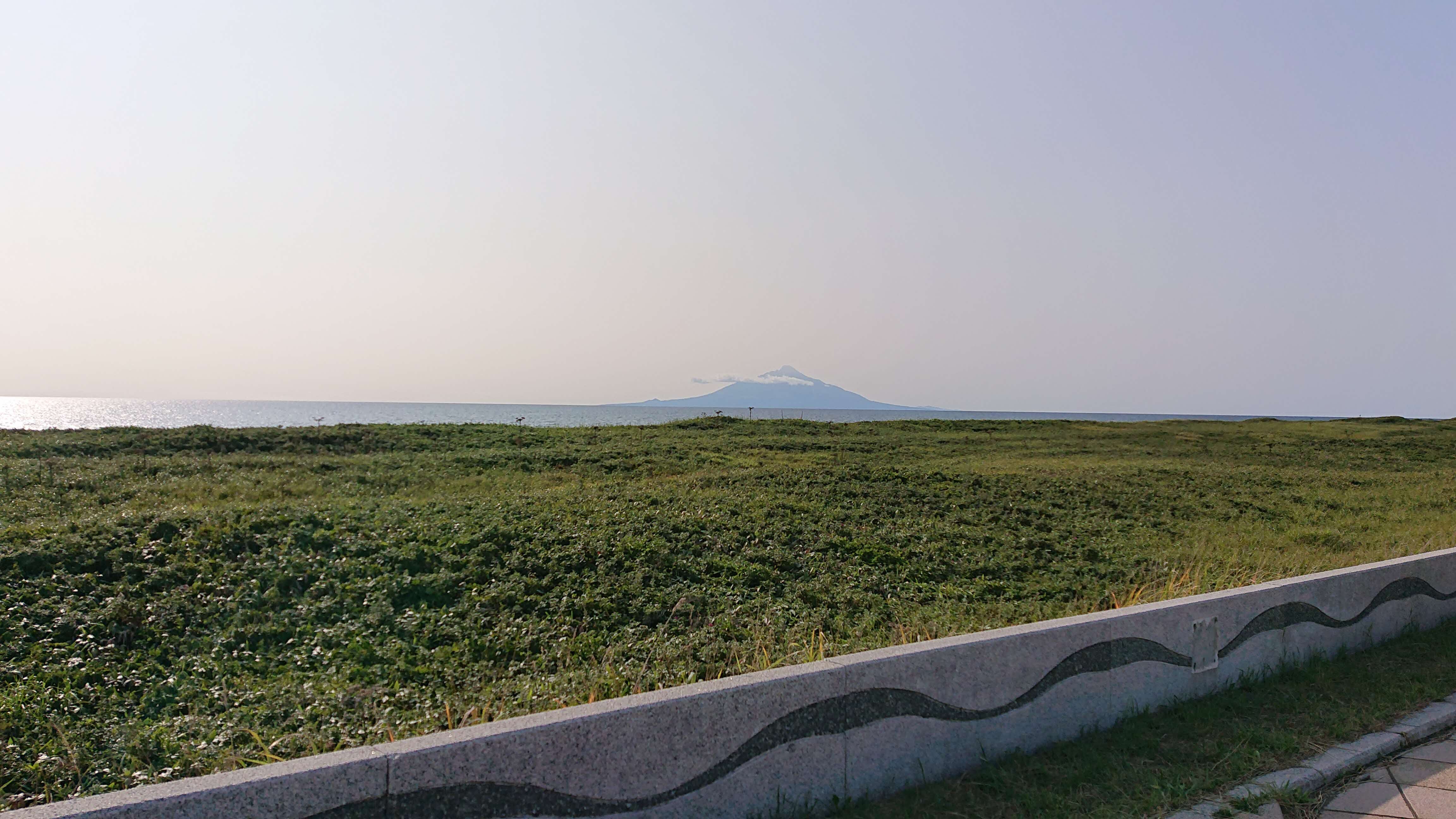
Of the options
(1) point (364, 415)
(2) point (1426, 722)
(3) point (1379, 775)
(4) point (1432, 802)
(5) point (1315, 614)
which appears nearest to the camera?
(4) point (1432, 802)

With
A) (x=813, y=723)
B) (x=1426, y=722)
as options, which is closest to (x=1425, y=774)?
(x=1426, y=722)

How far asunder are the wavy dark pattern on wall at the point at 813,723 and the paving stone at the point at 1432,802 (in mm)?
1172

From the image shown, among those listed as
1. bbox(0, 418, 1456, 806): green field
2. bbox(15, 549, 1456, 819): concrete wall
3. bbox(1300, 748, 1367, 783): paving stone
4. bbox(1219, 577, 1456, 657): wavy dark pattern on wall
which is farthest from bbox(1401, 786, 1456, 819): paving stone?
bbox(0, 418, 1456, 806): green field

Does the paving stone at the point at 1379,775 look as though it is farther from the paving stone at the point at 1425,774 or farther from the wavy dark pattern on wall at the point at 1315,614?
the wavy dark pattern on wall at the point at 1315,614

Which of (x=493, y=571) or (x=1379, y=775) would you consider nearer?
(x=1379, y=775)

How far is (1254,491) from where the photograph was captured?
15.0 m

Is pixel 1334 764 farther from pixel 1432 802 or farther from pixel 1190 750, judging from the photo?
pixel 1190 750

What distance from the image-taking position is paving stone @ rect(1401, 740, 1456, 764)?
13.7 ft

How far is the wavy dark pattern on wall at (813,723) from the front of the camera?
2.75m

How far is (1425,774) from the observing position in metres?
4.00

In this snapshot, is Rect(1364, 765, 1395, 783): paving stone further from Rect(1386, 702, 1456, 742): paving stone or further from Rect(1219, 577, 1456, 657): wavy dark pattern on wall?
Rect(1219, 577, 1456, 657): wavy dark pattern on wall

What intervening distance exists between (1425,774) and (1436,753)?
1.28 feet

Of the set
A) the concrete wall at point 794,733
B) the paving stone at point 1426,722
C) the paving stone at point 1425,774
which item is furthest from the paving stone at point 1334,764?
the concrete wall at point 794,733

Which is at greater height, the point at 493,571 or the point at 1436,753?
the point at 493,571
